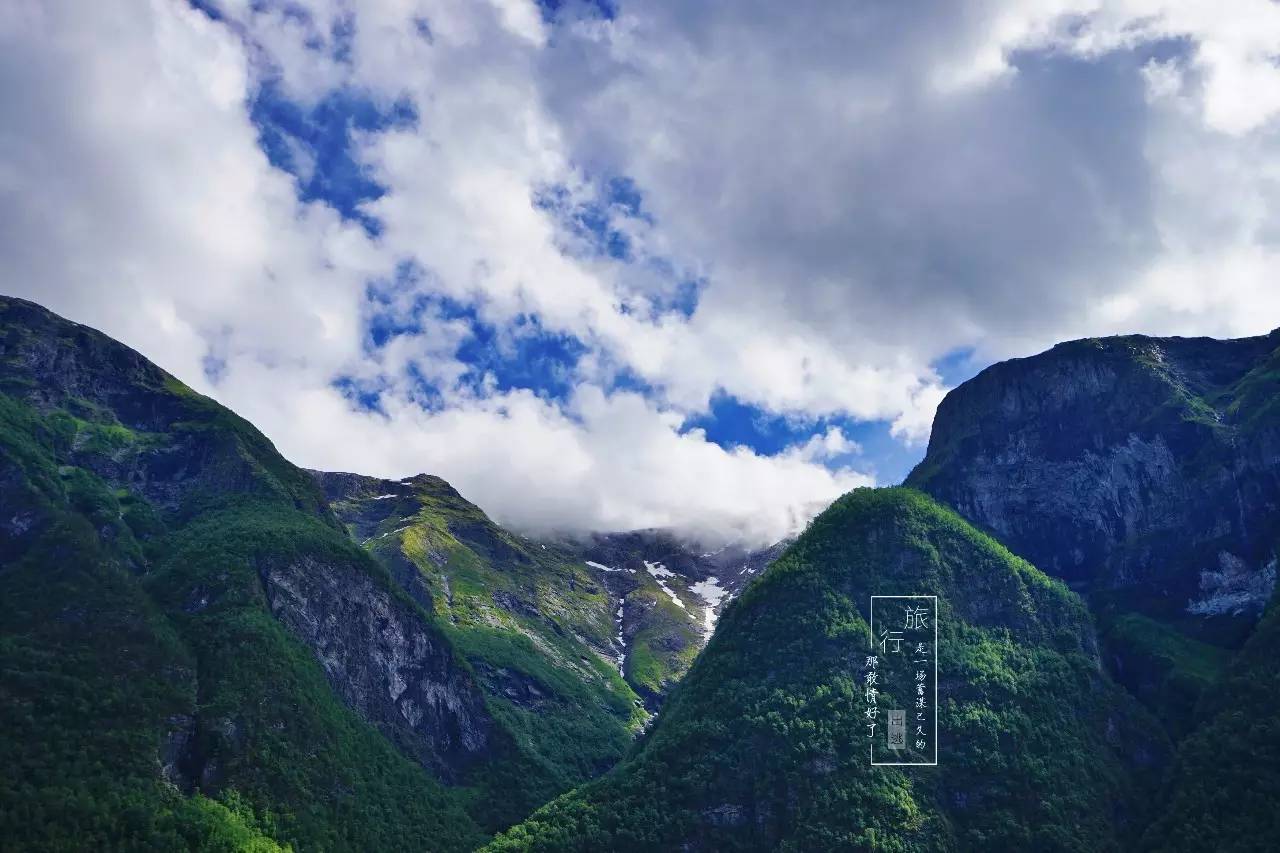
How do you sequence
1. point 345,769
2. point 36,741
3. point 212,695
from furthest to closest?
point 345,769
point 212,695
point 36,741

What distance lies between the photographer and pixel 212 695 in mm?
180375

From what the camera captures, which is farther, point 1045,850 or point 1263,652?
point 1263,652

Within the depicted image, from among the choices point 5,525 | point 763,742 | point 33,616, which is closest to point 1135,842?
point 763,742

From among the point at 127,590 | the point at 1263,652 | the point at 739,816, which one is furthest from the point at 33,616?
the point at 1263,652

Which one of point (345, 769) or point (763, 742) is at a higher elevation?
point (763, 742)

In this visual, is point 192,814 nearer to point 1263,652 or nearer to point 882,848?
point 882,848

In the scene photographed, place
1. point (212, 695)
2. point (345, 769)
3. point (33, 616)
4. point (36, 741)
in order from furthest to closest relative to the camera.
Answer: point (345, 769) < point (212, 695) < point (33, 616) < point (36, 741)

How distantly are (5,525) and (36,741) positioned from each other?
200ft

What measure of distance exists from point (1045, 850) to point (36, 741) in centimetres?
17816

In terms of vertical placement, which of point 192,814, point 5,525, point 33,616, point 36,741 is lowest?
point 192,814

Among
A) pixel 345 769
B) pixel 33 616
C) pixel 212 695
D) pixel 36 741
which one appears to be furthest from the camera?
pixel 345 769

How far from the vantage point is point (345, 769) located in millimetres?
194000

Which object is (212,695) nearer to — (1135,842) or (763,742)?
(763,742)

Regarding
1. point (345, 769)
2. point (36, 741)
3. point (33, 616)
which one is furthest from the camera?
point (345, 769)
